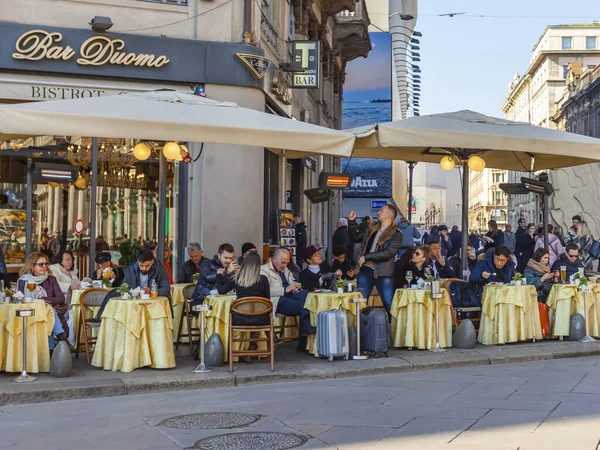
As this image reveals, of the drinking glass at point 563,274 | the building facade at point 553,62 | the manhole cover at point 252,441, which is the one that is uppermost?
the building facade at point 553,62

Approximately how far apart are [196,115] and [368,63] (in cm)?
3357

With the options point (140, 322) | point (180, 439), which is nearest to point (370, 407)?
point (180, 439)

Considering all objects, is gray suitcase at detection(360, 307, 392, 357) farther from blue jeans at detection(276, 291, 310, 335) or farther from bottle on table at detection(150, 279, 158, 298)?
bottle on table at detection(150, 279, 158, 298)

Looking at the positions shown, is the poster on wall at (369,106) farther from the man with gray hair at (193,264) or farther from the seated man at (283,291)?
the seated man at (283,291)

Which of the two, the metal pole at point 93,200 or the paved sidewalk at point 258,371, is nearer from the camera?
the paved sidewalk at point 258,371

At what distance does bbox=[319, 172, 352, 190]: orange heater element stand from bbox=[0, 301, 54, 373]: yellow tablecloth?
809 centimetres

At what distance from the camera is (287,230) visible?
64.9ft

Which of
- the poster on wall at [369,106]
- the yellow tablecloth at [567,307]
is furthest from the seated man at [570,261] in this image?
the poster on wall at [369,106]

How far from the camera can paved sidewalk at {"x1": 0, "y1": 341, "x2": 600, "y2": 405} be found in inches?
358

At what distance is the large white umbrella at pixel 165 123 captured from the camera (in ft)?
32.7

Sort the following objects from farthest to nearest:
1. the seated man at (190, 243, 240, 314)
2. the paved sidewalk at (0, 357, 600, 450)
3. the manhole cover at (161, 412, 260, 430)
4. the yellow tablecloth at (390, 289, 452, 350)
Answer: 1. the yellow tablecloth at (390, 289, 452, 350)
2. the seated man at (190, 243, 240, 314)
3. the manhole cover at (161, 412, 260, 430)
4. the paved sidewalk at (0, 357, 600, 450)

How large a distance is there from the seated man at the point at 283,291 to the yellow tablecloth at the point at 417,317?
124 centimetres

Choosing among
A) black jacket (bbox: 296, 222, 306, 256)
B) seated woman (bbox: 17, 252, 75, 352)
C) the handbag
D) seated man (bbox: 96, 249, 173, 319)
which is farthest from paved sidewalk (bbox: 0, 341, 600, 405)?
black jacket (bbox: 296, 222, 306, 256)

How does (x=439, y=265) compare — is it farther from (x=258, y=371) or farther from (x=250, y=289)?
(x=258, y=371)
